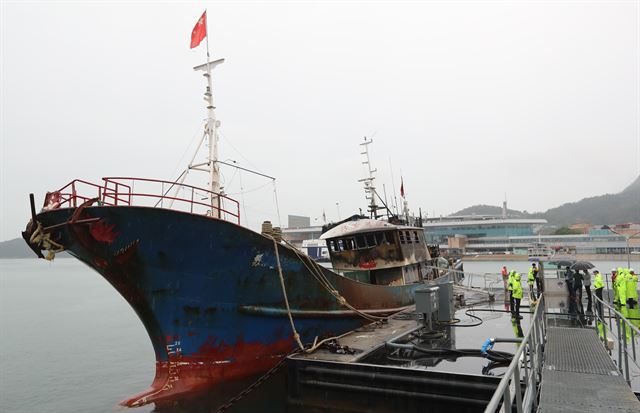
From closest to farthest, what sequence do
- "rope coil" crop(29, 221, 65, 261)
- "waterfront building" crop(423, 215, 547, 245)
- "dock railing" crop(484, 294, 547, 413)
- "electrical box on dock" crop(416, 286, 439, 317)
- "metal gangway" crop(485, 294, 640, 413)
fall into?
"dock railing" crop(484, 294, 547, 413)
"metal gangway" crop(485, 294, 640, 413)
"rope coil" crop(29, 221, 65, 261)
"electrical box on dock" crop(416, 286, 439, 317)
"waterfront building" crop(423, 215, 547, 245)

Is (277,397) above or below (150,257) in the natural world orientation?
below

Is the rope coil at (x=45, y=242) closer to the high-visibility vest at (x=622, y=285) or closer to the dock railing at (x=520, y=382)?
the dock railing at (x=520, y=382)

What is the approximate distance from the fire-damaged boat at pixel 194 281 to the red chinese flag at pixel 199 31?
7107 mm

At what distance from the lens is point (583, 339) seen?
7754 mm

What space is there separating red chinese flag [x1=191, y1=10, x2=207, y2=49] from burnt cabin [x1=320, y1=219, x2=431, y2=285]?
27.1ft

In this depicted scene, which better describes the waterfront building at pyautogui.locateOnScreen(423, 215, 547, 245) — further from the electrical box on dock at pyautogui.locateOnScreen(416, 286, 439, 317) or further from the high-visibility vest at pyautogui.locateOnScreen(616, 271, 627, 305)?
the electrical box on dock at pyautogui.locateOnScreen(416, 286, 439, 317)

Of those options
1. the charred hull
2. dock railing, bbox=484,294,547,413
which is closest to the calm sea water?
the charred hull

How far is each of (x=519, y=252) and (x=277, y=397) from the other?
8875 centimetres

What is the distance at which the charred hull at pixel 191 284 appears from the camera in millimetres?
8977

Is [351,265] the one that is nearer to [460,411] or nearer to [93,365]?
[460,411]

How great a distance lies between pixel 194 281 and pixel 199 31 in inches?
373

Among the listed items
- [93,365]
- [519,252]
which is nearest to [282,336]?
[93,365]

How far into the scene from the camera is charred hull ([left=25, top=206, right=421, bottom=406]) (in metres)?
8.98

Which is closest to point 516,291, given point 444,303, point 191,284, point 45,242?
point 444,303
